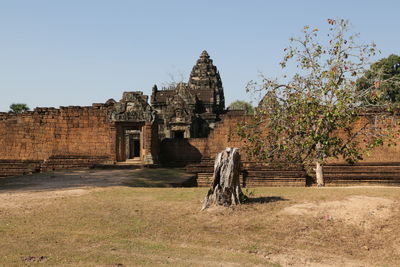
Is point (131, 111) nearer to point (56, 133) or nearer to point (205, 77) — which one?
point (56, 133)

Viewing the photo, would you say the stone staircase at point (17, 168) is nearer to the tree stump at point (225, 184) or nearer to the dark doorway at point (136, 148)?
the tree stump at point (225, 184)

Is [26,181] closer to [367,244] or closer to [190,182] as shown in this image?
[190,182]

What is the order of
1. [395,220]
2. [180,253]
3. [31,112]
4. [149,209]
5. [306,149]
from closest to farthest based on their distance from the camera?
[180,253], [395,220], [149,209], [306,149], [31,112]

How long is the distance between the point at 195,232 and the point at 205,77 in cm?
3942

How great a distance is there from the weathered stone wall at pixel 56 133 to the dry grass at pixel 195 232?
10817 millimetres

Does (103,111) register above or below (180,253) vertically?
above

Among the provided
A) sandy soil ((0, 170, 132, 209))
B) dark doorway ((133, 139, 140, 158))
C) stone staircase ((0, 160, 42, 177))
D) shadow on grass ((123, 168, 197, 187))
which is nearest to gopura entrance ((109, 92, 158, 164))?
shadow on grass ((123, 168, 197, 187))

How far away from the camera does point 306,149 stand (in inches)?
583


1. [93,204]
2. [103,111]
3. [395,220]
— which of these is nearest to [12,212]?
[93,204]

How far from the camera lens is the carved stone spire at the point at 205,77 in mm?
46250

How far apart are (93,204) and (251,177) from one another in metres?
8.19

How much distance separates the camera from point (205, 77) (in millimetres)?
46719

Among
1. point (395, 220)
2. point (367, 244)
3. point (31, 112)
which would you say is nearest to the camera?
point (367, 244)

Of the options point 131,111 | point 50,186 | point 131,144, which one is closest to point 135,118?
point 131,111
